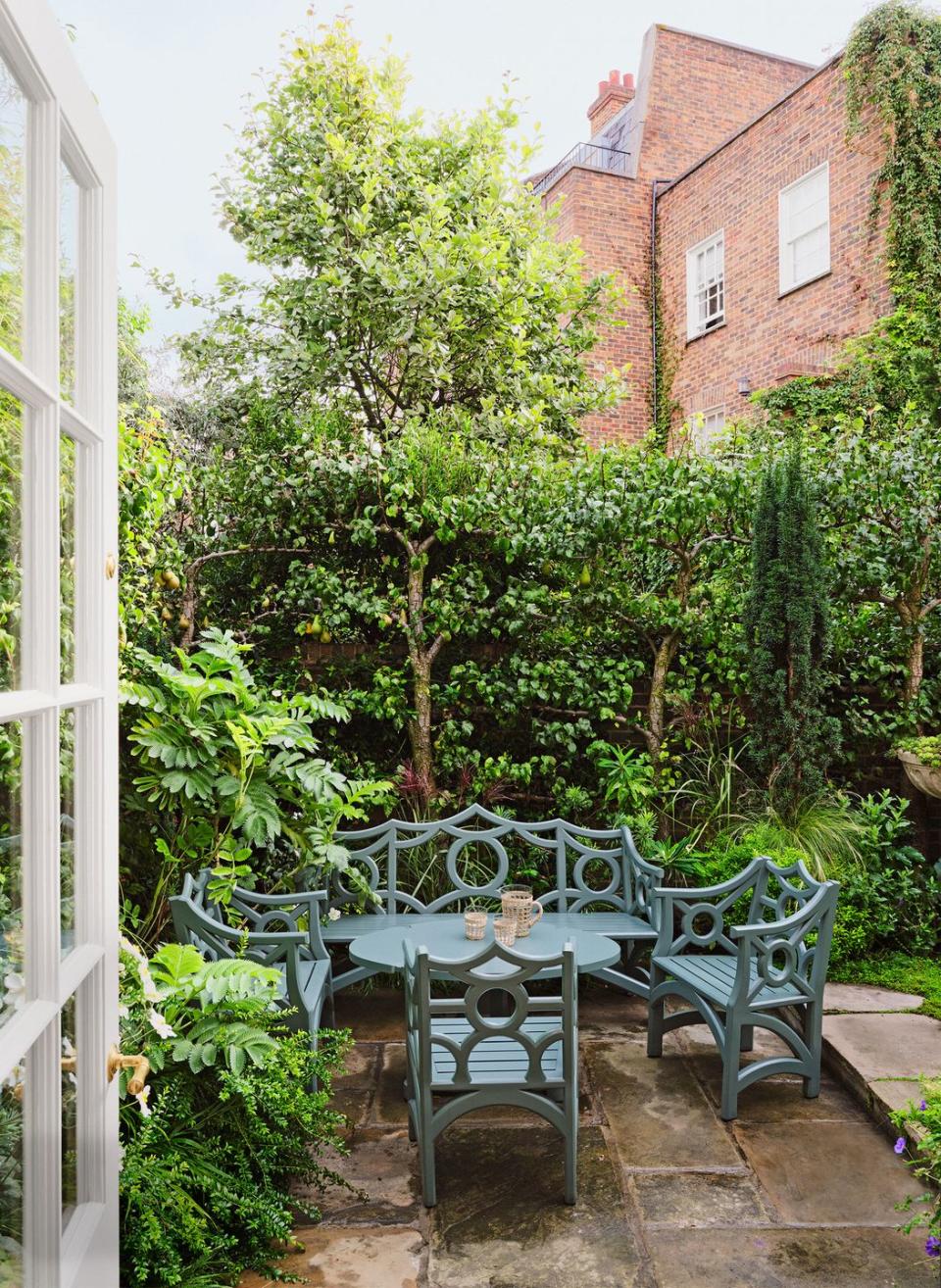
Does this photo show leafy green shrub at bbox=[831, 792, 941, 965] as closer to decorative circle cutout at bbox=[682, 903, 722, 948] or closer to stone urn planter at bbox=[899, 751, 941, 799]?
stone urn planter at bbox=[899, 751, 941, 799]

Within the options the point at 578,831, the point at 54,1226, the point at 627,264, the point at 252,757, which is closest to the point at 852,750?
the point at 578,831

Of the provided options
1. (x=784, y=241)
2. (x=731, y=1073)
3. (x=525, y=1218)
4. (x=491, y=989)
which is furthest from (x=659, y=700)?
(x=784, y=241)

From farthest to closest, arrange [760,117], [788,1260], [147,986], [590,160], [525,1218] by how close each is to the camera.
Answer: [590,160]
[760,117]
[525,1218]
[788,1260]
[147,986]

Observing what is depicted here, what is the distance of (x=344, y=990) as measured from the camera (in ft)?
16.0

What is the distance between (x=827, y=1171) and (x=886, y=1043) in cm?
92

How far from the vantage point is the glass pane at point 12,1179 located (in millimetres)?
1130

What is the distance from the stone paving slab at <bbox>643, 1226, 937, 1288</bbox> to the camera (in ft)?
8.28

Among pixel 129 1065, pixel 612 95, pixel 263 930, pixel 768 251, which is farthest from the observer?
pixel 612 95

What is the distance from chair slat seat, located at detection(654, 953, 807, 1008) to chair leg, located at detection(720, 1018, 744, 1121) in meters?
0.10

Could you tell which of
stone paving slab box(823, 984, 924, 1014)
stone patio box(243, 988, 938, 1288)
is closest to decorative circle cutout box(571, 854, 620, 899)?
stone patio box(243, 988, 938, 1288)

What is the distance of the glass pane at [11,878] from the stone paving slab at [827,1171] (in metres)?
2.57

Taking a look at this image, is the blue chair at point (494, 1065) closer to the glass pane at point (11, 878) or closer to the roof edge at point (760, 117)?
the glass pane at point (11, 878)

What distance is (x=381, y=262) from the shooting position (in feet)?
22.5

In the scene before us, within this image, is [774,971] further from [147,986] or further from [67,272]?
[67,272]
